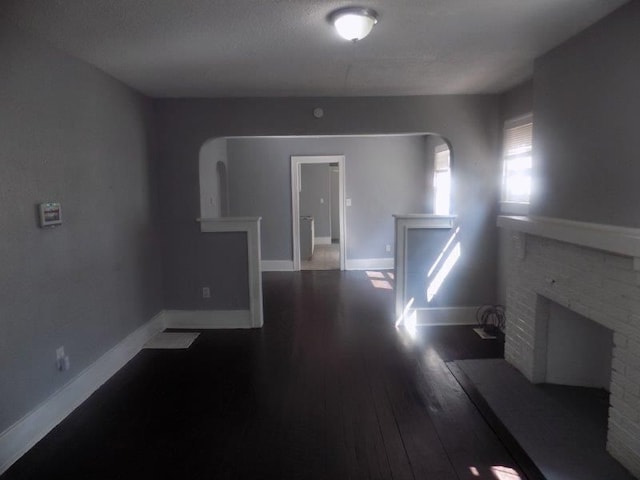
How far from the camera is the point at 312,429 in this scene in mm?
2553

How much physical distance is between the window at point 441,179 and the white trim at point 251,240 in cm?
308

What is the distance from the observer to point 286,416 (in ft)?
8.87

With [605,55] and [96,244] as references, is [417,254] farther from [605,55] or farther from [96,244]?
[96,244]

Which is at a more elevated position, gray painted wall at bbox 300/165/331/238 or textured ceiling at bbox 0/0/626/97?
textured ceiling at bbox 0/0/626/97

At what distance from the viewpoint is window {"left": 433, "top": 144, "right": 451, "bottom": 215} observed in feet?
20.2

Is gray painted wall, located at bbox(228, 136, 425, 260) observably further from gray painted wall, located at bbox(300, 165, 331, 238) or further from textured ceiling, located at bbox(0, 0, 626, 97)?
textured ceiling, located at bbox(0, 0, 626, 97)

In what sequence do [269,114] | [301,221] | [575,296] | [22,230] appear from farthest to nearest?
[301,221] < [269,114] < [575,296] < [22,230]

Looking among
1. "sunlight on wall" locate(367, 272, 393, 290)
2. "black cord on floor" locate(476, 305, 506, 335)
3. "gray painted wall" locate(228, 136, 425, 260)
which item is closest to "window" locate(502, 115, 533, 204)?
"black cord on floor" locate(476, 305, 506, 335)

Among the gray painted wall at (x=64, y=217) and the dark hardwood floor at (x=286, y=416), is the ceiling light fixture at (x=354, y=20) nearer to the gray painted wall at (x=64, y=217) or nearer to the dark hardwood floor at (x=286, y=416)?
the gray painted wall at (x=64, y=217)

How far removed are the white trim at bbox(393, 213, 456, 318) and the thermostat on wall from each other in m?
2.94

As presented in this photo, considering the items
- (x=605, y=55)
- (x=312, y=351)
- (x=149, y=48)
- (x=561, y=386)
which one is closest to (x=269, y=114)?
(x=149, y=48)

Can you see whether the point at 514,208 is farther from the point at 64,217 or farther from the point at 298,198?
the point at 298,198

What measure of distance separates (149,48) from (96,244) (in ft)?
4.69

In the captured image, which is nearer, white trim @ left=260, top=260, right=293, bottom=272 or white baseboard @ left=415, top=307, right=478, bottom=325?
white baseboard @ left=415, top=307, right=478, bottom=325
